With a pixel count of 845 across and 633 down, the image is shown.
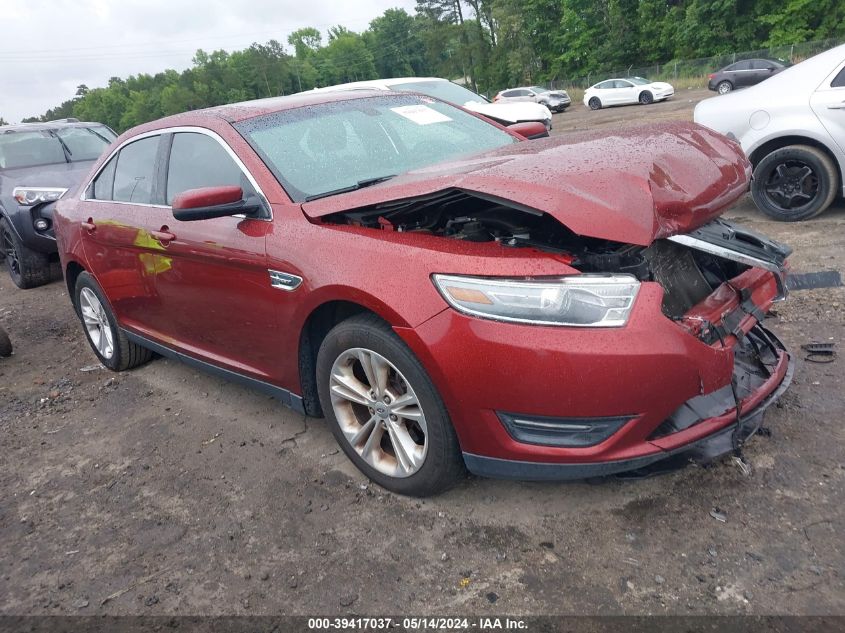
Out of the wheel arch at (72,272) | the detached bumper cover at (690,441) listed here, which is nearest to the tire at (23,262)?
the wheel arch at (72,272)

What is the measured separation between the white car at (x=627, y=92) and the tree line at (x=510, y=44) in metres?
12.1

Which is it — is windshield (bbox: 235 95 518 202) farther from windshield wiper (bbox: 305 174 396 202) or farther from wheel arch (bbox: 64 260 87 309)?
wheel arch (bbox: 64 260 87 309)

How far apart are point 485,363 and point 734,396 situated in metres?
1.00

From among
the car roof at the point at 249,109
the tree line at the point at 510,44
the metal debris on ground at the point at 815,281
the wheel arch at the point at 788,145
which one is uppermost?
the tree line at the point at 510,44

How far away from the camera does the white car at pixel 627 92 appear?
30391 millimetres

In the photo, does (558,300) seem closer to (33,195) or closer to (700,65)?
(33,195)

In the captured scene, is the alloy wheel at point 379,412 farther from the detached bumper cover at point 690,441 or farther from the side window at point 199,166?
the side window at point 199,166

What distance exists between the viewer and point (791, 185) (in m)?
6.01

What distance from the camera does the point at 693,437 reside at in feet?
7.71

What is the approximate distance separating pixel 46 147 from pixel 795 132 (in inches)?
333

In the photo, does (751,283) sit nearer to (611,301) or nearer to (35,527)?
(611,301)

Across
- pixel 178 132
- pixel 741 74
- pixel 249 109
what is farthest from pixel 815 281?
pixel 741 74

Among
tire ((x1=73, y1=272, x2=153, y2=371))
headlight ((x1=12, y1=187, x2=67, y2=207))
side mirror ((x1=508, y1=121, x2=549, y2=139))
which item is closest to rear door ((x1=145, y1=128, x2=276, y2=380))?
tire ((x1=73, y1=272, x2=153, y2=371))

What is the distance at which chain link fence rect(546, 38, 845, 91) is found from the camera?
34250mm
